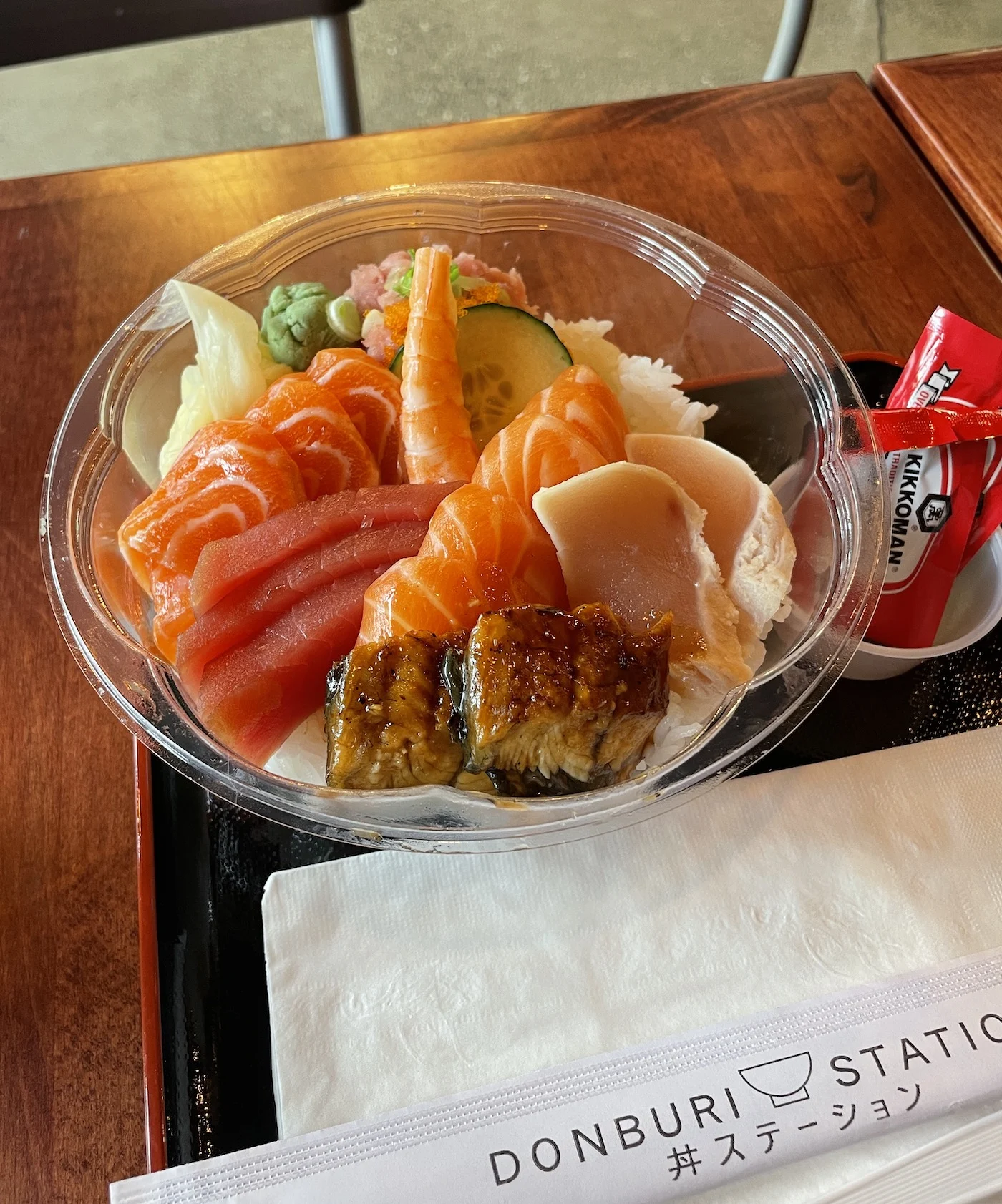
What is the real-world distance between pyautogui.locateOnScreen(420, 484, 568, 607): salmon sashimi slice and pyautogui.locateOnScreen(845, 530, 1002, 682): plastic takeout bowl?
0.40m

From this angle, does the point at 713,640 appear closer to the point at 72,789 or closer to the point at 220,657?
the point at 220,657

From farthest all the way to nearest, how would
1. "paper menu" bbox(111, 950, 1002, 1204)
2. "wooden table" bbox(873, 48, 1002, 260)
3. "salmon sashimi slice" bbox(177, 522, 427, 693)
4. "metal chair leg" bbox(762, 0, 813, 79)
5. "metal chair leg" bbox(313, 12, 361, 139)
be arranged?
"metal chair leg" bbox(762, 0, 813, 79)
"metal chair leg" bbox(313, 12, 361, 139)
"wooden table" bbox(873, 48, 1002, 260)
"salmon sashimi slice" bbox(177, 522, 427, 693)
"paper menu" bbox(111, 950, 1002, 1204)

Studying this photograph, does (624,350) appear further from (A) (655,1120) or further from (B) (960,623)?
(A) (655,1120)

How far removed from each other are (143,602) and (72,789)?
252 millimetres

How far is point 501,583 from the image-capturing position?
1030 millimetres

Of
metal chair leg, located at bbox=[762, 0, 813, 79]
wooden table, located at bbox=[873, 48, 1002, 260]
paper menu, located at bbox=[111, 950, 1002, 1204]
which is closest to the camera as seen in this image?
paper menu, located at bbox=[111, 950, 1002, 1204]

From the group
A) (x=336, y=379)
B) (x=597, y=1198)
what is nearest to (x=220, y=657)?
Answer: (x=336, y=379)

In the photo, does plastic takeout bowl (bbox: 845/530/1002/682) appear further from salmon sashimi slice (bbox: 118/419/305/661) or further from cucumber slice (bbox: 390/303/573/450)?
salmon sashimi slice (bbox: 118/419/305/661)

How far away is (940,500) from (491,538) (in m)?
0.59

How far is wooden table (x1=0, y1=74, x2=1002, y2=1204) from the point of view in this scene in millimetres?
1080

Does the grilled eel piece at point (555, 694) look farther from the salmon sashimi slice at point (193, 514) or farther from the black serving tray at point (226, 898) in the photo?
the salmon sashimi slice at point (193, 514)

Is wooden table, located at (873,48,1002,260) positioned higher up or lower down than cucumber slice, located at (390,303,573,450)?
higher up

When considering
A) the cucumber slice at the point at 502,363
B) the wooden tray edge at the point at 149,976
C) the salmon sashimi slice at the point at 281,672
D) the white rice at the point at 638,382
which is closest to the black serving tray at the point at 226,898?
the wooden tray edge at the point at 149,976

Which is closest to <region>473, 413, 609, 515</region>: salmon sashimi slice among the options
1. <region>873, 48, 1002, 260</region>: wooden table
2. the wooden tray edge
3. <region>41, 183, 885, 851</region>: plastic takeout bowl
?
<region>41, 183, 885, 851</region>: plastic takeout bowl
